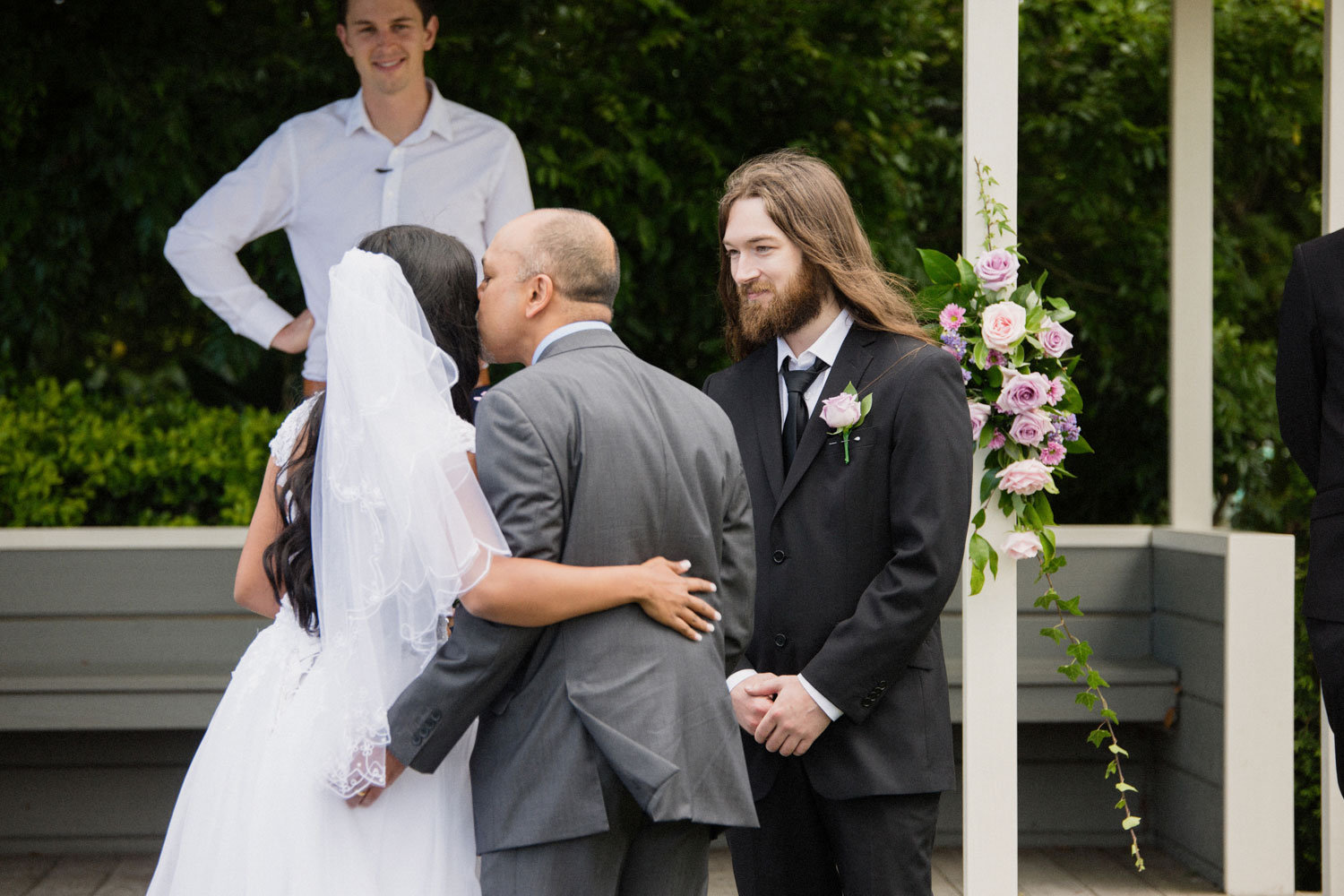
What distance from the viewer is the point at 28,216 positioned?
459 cm

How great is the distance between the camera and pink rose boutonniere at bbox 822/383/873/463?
239cm

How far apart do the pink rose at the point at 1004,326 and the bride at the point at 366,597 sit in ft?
4.10

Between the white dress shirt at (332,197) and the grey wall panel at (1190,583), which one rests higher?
the white dress shirt at (332,197)

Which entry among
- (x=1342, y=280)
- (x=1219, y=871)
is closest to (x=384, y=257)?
(x=1342, y=280)

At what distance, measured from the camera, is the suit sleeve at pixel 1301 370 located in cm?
241

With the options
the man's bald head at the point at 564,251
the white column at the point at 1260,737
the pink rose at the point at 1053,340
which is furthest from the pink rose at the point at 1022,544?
the man's bald head at the point at 564,251

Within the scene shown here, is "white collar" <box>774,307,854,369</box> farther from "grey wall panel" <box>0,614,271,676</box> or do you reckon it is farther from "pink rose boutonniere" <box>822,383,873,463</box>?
"grey wall panel" <box>0,614,271,676</box>

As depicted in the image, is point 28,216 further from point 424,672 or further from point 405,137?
point 424,672

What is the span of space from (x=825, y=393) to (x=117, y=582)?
2835 mm

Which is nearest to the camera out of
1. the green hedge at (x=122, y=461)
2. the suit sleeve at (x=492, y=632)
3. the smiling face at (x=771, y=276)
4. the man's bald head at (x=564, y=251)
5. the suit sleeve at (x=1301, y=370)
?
the suit sleeve at (x=492, y=632)

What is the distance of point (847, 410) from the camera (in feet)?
7.82

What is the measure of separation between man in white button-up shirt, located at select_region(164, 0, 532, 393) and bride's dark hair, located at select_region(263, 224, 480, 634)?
5.97 feet

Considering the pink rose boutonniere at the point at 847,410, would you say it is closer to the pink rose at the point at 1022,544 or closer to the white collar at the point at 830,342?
the white collar at the point at 830,342

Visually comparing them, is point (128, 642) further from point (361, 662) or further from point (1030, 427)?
point (1030, 427)
